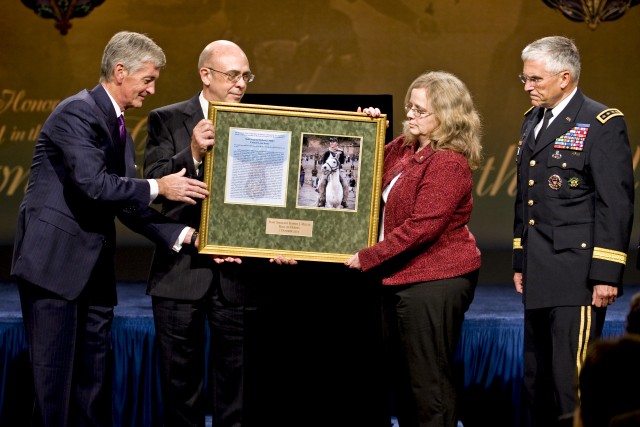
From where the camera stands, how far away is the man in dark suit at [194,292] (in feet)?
10.9

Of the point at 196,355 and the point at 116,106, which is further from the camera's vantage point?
the point at 196,355

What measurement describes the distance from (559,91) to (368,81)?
2.30m

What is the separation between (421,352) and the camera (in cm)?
324

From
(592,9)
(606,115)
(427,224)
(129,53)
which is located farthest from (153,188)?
(592,9)

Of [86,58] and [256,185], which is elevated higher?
[86,58]

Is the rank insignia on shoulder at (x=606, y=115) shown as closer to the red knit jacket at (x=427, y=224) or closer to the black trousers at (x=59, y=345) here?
the red knit jacket at (x=427, y=224)

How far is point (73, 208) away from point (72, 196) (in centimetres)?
4

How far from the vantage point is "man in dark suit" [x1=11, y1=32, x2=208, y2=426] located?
313cm

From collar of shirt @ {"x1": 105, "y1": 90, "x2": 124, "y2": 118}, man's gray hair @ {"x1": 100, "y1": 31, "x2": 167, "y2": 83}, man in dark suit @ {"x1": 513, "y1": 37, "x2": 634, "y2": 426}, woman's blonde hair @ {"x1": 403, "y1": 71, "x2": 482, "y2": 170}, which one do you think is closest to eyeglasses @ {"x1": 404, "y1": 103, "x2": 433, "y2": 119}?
woman's blonde hair @ {"x1": 403, "y1": 71, "x2": 482, "y2": 170}

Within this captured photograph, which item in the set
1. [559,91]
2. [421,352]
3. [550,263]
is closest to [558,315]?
[550,263]

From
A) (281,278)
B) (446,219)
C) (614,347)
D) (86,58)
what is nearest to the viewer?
(614,347)

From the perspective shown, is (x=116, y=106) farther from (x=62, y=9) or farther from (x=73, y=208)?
(x=62, y=9)

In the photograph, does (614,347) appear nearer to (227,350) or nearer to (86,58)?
(227,350)

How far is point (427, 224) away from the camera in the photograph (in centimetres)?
315
